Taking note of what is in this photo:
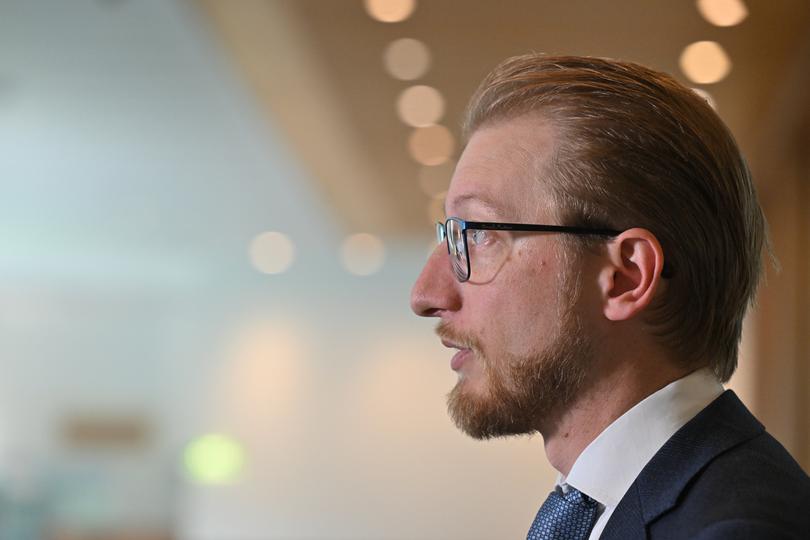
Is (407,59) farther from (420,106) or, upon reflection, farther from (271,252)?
(271,252)

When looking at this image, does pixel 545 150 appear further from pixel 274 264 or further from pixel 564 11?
pixel 274 264

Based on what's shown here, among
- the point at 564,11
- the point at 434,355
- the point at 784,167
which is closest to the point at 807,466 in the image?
the point at 784,167

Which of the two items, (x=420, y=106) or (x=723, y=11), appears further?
(x=420, y=106)

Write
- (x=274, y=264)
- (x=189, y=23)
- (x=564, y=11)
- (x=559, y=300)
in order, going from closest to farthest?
(x=559, y=300) < (x=564, y=11) < (x=189, y=23) < (x=274, y=264)

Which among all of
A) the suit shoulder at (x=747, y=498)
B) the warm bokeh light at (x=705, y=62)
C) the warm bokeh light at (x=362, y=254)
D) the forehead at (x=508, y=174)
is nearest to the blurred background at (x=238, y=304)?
the warm bokeh light at (x=362, y=254)

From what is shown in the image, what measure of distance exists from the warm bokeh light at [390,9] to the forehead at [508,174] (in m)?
2.78

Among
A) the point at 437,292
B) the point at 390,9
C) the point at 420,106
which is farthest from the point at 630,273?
the point at 420,106

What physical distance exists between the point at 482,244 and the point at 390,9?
2959mm

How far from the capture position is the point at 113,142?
564 cm

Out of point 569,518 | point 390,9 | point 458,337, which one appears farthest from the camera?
point 390,9

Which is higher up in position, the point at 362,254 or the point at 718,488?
the point at 362,254

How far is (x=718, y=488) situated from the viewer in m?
1.05

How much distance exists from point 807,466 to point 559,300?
12.7ft

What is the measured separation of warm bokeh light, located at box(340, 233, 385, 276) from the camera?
216 inches
